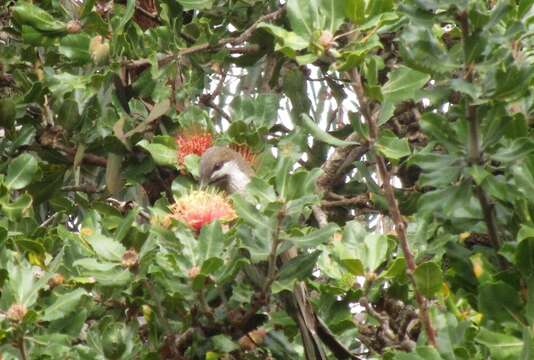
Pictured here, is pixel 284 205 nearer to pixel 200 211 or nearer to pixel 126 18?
pixel 200 211

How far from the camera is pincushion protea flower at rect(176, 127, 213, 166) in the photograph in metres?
3.49

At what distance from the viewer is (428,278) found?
2.38 m

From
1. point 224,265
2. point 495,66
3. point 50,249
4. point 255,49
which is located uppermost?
point 495,66

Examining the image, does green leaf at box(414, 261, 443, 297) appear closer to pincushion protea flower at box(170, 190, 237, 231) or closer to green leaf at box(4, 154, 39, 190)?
pincushion protea flower at box(170, 190, 237, 231)

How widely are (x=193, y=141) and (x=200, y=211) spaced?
2.52ft

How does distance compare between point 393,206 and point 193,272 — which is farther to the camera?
point 193,272

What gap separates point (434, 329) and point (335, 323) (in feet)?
1.67

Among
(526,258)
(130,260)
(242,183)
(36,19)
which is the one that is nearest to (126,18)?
(36,19)

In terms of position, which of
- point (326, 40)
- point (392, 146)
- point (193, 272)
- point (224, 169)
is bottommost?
point (224, 169)

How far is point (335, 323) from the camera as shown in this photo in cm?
286

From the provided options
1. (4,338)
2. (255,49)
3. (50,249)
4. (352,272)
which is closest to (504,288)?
(352,272)

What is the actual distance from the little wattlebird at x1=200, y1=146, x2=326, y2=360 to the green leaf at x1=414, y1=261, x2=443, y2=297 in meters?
0.50

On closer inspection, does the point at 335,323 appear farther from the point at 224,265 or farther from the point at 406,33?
the point at 406,33

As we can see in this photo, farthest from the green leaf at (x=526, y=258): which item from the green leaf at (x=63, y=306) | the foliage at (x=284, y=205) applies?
the green leaf at (x=63, y=306)
